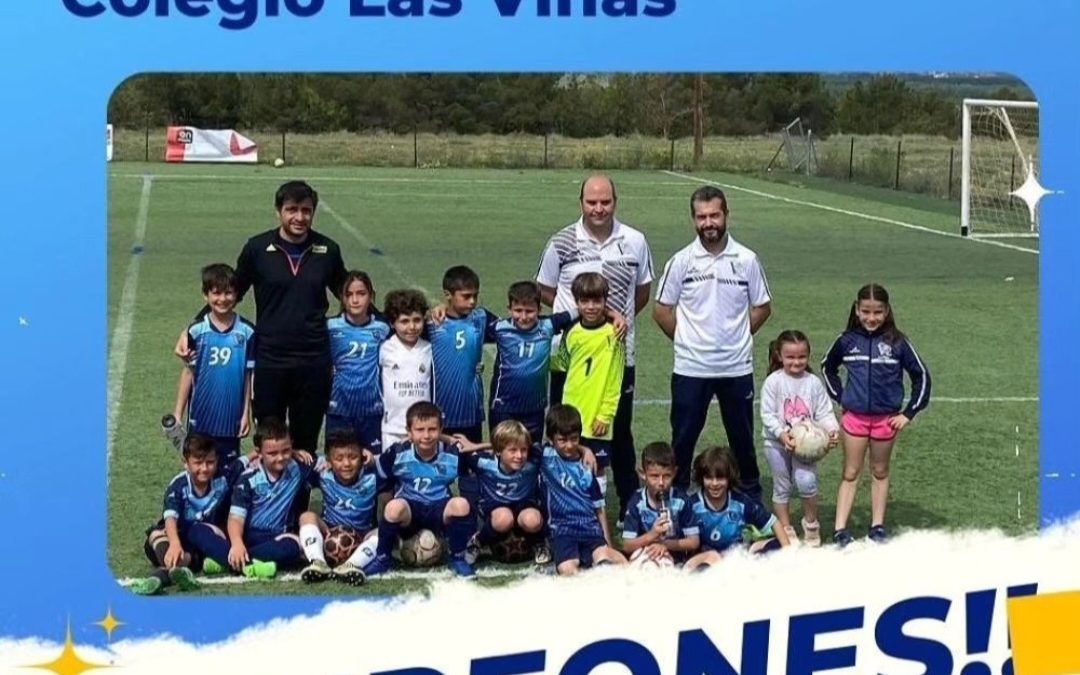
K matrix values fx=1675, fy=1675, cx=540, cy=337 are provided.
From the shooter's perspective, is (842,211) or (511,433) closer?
(511,433)

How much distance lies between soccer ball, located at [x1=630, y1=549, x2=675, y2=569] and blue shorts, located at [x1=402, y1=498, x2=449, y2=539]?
1.86 ft

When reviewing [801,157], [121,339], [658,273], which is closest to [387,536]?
[121,339]

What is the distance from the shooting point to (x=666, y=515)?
14.3 ft

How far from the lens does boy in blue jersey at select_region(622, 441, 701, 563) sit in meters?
4.33

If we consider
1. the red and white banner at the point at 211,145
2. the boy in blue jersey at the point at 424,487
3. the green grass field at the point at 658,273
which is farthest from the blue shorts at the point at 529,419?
the red and white banner at the point at 211,145

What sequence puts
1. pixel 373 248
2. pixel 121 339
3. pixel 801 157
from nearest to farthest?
1. pixel 121 339
2. pixel 373 248
3. pixel 801 157

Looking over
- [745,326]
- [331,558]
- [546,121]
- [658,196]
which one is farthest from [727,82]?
[658,196]

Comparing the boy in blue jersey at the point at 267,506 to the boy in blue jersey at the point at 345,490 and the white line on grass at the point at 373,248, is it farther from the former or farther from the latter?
the white line on grass at the point at 373,248

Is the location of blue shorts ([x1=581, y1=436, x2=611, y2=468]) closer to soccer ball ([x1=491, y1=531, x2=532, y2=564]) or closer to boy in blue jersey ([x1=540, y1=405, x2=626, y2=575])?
boy in blue jersey ([x1=540, y1=405, x2=626, y2=575])

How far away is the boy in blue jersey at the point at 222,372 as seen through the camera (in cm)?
470

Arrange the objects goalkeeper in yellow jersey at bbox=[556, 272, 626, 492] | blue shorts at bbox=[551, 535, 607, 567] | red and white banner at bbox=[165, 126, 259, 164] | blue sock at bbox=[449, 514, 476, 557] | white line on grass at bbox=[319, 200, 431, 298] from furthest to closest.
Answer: white line on grass at bbox=[319, 200, 431, 298] < red and white banner at bbox=[165, 126, 259, 164] < goalkeeper in yellow jersey at bbox=[556, 272, 626, 492] < blue sock at bbox=[449, 514, 476, 557] < blue shorts at bbox=[551, 535, 607, 567]

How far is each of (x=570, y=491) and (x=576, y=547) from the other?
7.5 inches

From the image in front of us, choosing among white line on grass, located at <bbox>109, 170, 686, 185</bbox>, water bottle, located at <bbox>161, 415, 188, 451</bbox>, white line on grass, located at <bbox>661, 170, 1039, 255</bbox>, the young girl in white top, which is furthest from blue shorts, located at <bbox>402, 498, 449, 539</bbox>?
white line on grass, located at <bbox>109, 170, 686, 185</bbox>

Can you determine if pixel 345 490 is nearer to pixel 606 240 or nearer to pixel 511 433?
pixel 511 433
